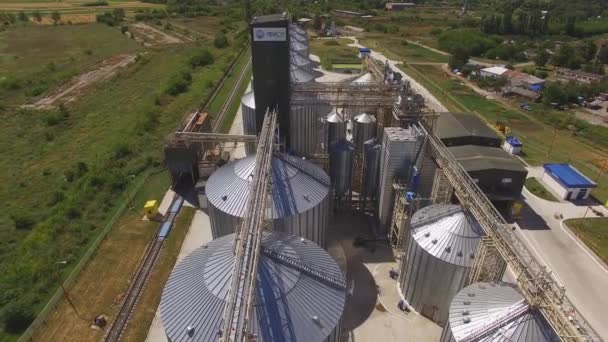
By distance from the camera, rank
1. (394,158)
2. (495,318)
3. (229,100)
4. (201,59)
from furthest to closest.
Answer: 1. (201,59)
2. (229,100)
3. (394,158)
4. (495,318)

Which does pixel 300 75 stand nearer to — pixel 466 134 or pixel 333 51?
pixel 466 134

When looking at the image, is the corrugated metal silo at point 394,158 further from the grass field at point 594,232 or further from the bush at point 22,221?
the bush at point 22,221

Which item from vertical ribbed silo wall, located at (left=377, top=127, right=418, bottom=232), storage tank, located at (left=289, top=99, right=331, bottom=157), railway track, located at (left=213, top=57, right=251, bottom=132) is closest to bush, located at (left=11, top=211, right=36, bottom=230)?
railway track, located at (left=213, top=57, right=251, bottom=132)

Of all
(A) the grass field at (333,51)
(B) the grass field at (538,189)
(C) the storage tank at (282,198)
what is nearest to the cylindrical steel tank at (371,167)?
(C) the storage tank at (282,198)

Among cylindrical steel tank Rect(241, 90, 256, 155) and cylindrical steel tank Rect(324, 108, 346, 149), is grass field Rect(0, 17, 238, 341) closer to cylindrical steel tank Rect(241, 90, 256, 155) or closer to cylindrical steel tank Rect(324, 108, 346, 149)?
cylindrical steel tank Rect(241, 90, 256, 155)

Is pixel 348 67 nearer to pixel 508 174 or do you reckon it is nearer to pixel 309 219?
pixel 508 174

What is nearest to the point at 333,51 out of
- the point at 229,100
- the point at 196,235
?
the point at 229,100

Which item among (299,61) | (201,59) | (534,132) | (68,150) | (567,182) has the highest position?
(299,61)
